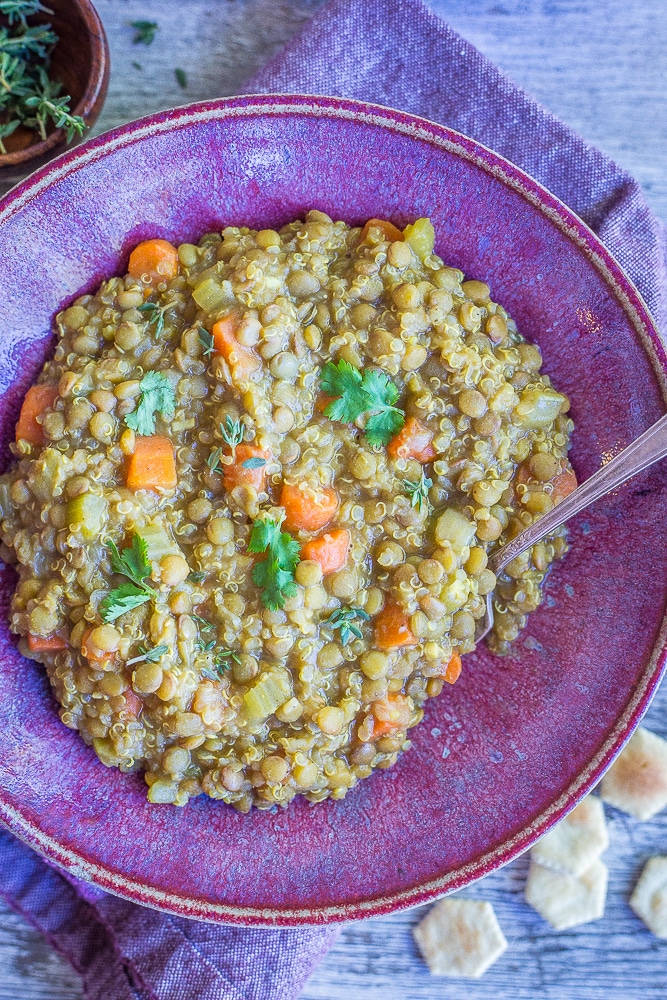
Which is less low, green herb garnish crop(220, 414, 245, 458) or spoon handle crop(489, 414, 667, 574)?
green herb garnish crop(220, 414, 245, 458)

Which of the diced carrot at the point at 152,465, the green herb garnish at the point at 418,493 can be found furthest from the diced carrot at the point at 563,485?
the diced carrot at the point at 152,465

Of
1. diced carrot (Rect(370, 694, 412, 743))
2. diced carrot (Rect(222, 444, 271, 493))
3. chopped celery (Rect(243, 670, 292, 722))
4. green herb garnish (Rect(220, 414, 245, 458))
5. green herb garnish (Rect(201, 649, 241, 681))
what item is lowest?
diced carrot (Rect(370, 694, 412, 743))

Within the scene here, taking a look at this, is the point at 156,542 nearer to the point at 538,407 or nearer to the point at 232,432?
the point at 232,432

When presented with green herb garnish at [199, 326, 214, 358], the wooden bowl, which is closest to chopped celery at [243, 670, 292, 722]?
green herb garnish at [199, 326, 214, 358]

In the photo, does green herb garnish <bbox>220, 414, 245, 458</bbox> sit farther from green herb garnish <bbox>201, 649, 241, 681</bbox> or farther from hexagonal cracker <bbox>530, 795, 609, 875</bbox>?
hexagonal cracker <bbox>530, 795, 609, 875</bbox>

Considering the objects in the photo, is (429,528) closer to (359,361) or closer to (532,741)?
(359,361)

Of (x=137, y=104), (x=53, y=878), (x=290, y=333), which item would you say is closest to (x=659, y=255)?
(x=290, y=333)

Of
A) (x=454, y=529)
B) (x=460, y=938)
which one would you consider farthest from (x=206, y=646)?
(x=460, y=938)
